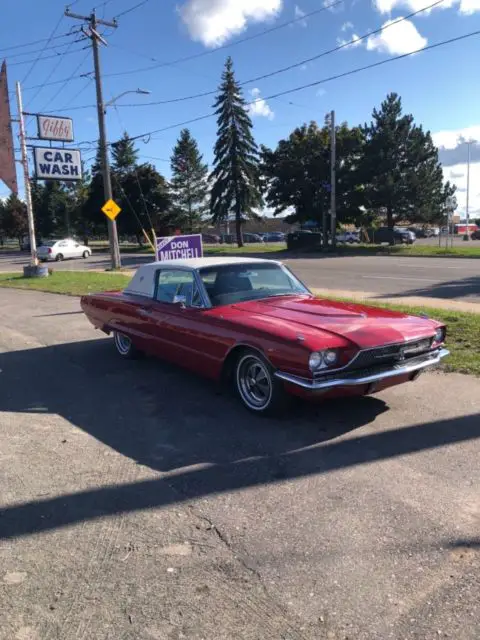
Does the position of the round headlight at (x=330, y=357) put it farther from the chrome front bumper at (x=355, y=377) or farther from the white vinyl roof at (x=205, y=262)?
the white vinyl roof at (x=205, y=262)

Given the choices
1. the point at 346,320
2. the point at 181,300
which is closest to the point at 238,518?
the point at 346,320

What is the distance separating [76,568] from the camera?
9.28ft

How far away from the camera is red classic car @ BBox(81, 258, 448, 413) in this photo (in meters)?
4.44

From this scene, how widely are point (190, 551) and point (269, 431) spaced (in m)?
1.74

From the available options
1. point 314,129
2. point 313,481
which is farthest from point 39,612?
point 314,129

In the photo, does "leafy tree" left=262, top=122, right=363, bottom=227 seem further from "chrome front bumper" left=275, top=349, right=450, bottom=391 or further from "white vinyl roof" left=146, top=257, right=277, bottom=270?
"chrome front bumper" left=275, top=349, right=450, bottom=391

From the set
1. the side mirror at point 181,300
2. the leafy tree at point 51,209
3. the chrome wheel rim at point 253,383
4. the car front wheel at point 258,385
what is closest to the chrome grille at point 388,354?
the car front wheel at point 258,385

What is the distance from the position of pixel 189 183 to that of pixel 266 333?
60.0 meters

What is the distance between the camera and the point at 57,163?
24094 mm

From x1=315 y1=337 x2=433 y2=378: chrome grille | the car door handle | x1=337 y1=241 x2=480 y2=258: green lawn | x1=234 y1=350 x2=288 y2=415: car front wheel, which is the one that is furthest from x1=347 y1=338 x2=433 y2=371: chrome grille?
x1=337 y1=241 x2=480 y2=258: green lawn

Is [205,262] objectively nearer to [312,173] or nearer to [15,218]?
[312,173]

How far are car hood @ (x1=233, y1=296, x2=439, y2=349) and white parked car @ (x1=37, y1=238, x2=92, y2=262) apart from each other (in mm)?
37128

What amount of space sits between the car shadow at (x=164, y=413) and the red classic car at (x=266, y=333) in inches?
11.9

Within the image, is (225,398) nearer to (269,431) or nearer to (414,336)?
(269,431)
